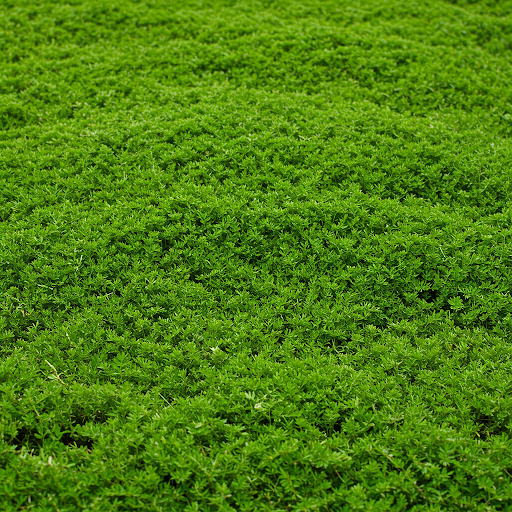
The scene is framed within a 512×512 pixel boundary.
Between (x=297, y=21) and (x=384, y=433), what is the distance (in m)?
10.1

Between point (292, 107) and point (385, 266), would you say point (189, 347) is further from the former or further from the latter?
point (292, 107)

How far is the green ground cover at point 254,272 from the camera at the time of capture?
4.28 metres

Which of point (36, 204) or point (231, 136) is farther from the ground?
point (231, 136)

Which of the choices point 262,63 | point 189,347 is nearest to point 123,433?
point 189,347

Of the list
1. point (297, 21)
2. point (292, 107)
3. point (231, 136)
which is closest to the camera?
point (231, 136)

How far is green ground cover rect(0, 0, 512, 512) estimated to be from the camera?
4.28 m

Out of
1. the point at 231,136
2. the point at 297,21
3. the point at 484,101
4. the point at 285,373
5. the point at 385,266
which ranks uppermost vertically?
the point at 297,21

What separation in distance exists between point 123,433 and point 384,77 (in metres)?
8.61

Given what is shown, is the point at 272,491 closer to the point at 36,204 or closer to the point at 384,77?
the point at 36,204

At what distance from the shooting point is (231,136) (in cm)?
809

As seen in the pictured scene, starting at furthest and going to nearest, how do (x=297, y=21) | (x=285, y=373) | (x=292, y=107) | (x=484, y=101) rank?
(x=297, y=21)
(x=484, y=101)
(x=292, y=107)
(x=285, y=373)

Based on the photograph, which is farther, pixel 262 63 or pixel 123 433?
pixel 262 63

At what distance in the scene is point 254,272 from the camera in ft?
20.6

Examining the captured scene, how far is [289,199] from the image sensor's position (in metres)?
7.06
